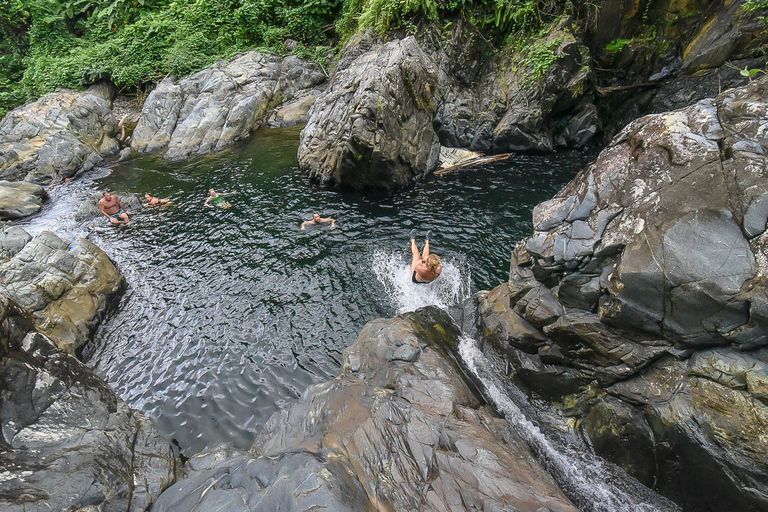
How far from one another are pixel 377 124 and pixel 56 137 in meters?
18.7

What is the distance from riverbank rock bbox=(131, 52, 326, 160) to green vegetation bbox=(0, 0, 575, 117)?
7.82 feet

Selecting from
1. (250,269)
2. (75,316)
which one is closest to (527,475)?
(250,269)

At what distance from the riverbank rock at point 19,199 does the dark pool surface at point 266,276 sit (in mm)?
1954

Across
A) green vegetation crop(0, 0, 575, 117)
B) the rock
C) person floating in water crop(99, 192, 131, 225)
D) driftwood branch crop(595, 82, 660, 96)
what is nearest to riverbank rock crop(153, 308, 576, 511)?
the rock

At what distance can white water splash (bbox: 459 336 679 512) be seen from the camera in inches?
203

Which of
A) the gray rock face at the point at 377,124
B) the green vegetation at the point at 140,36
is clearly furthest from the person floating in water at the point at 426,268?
the green vegetation at the point at 140,36

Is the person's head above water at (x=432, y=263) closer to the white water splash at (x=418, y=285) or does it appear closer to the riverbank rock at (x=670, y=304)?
the white water splash at (x=418, y=285)

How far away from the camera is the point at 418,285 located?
10047 mm

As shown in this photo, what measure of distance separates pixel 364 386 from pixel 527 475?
2609 millimetres

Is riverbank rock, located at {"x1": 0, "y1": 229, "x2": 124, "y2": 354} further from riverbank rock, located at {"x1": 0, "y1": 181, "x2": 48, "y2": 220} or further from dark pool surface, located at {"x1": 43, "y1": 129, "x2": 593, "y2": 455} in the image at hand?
riverbank rock, located at {"x1": 0, "y1": 181, "x2": 48, "y2": 220}

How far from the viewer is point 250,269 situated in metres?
11.1

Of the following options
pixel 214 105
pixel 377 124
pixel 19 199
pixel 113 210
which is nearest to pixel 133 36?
pixel 214 105

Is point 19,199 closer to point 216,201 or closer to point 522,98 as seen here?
point 216,201

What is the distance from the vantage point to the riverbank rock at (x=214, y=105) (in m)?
21.0
